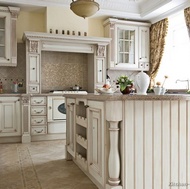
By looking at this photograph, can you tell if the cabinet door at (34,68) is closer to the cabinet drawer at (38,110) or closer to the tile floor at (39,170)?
the cabinet drawer at (38,110)

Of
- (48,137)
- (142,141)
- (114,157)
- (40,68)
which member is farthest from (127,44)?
(114,157)

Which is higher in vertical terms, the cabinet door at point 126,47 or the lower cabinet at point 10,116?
the cabinet door at point 126,47

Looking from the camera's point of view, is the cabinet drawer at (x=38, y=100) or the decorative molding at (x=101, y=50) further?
the decorative molding at (x=101, y=50)

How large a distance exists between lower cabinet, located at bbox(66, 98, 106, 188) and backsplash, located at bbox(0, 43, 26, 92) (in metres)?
2.51

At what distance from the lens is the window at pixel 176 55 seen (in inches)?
203

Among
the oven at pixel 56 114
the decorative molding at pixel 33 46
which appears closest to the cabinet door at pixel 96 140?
the oven at pixel 56 114

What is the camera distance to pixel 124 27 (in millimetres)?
5844

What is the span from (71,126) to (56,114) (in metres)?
1.76

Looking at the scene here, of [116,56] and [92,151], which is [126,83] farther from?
[116,56]

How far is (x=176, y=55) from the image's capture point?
550 cm

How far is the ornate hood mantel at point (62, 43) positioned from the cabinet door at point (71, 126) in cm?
201

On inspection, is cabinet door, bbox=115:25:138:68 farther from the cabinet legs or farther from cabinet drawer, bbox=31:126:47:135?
the cabinet legs

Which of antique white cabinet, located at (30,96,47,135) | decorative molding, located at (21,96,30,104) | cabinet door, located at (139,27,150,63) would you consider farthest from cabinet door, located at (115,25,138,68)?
decorative molding, located at (21,96,30,104)

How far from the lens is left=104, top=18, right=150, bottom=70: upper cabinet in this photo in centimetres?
573
